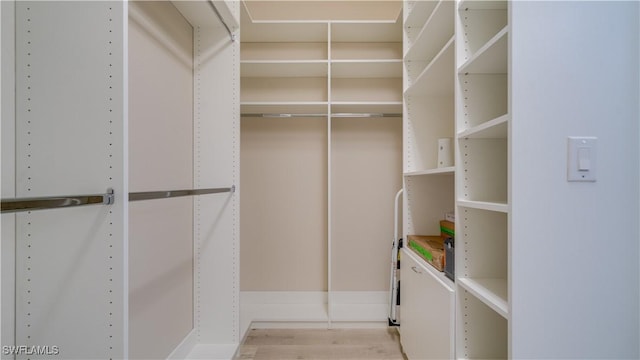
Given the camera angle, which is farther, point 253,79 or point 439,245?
point 253,79

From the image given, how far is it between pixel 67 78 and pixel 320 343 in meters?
2.12

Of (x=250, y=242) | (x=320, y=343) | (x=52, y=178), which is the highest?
(x=52, y=178)

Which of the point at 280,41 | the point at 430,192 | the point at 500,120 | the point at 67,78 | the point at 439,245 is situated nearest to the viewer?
the point at 67,78

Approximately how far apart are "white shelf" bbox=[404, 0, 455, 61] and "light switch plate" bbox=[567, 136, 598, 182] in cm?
90

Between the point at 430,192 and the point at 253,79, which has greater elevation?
the point at 253,79

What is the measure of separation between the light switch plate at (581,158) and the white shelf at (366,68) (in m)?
1.54

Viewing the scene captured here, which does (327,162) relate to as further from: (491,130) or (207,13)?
(491,130)

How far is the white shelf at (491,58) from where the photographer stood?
1.00 meters

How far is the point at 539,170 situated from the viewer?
910mm

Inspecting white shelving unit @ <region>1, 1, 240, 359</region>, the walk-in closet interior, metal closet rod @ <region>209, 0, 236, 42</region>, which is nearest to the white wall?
the walk-in closet interior

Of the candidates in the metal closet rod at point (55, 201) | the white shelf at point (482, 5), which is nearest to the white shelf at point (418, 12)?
the white shelf at point (482, 5)

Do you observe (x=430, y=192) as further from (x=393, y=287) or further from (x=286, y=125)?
(x=286, y=125)

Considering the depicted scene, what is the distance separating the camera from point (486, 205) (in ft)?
3.51

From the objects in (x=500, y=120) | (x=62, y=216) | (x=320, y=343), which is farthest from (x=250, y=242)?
(x=500, y=120)
